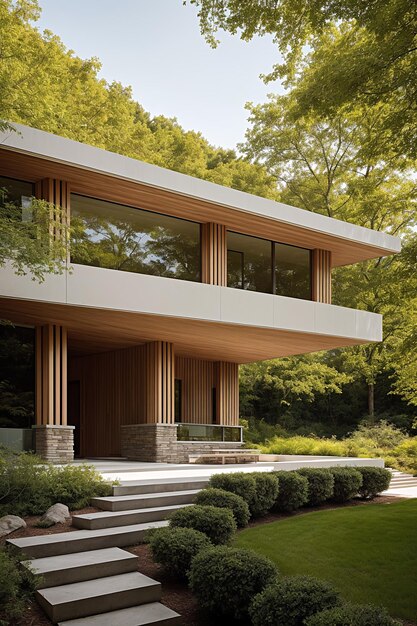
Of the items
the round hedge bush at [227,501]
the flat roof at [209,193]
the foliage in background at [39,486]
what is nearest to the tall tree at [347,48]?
the flat roof at [209,193]

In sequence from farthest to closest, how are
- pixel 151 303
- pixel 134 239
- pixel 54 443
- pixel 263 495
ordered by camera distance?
pixel 134 239, pixel 151 303, pixel 54 443, pixel 263 495

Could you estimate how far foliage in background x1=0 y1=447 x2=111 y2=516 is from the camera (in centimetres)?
864

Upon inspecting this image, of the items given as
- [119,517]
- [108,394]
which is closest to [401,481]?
[108,394]

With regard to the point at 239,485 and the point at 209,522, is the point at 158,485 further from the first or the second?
the point at 209,522

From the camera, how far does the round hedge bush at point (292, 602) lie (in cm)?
496

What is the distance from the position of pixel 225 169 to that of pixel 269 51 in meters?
20.5

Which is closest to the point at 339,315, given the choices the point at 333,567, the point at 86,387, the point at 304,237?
the point at 304,237

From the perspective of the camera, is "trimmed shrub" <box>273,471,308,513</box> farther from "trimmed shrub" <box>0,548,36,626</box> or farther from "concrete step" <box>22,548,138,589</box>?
"trimmed shrub" <box>0,548,36,626</box>

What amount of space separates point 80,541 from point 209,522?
1.55 m

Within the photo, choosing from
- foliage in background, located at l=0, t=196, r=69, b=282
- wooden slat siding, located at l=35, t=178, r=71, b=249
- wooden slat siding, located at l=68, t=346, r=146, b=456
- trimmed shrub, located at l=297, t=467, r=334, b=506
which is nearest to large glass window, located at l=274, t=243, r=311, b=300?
wooden slat siding, located at l=68, t=346, r=146, b=456

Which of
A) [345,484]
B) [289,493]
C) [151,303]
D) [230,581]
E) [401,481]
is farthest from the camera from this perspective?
[401,481]

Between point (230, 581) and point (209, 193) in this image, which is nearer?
point (230, 581)

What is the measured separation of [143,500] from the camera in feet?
30.1

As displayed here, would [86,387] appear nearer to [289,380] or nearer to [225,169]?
[289,380]
